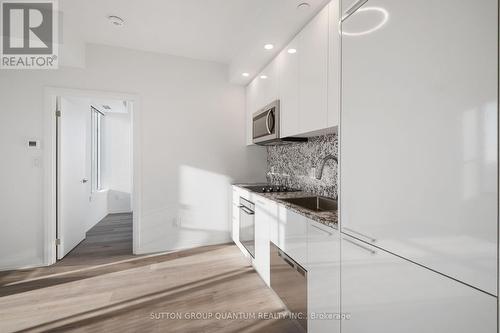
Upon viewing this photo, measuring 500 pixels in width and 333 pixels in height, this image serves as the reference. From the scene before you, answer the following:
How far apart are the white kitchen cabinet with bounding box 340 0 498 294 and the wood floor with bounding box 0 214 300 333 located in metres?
1.30

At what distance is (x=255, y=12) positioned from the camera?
7.93 feet

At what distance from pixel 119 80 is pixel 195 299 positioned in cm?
276

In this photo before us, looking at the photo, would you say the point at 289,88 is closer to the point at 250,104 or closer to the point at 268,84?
the point at 268,84

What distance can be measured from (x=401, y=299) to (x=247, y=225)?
1972 millimetres

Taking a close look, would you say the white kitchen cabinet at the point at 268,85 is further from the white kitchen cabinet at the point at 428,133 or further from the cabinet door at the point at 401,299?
the cabinet door at the point at 401,299

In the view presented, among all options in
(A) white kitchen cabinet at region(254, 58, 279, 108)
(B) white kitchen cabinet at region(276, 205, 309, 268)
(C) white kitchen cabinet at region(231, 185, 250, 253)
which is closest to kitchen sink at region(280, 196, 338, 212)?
(B) white kitchen cabinet at region(276, 205, 309, 268)

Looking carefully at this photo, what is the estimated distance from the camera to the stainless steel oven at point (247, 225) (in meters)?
2.64

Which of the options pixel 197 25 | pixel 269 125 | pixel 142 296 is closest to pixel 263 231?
pixel 269 125

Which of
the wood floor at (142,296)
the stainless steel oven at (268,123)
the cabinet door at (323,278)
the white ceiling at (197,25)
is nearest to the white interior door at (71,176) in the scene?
the wood floor at (142,296)

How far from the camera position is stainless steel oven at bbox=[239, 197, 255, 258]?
2643 millimetres

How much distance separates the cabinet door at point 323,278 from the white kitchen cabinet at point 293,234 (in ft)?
0.21

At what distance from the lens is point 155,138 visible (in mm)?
3281

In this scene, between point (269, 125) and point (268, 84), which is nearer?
point (269, 125)

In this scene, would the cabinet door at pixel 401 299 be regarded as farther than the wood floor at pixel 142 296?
No
